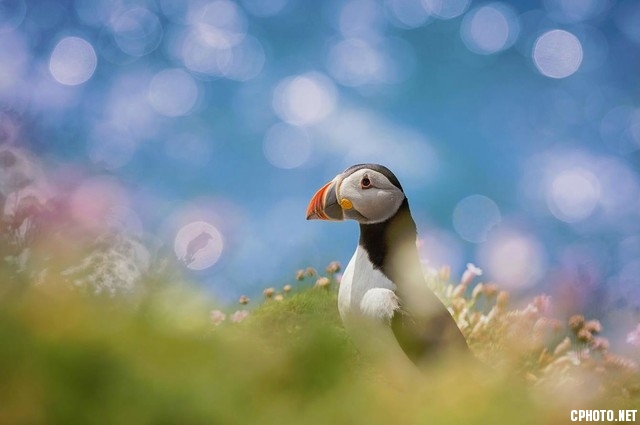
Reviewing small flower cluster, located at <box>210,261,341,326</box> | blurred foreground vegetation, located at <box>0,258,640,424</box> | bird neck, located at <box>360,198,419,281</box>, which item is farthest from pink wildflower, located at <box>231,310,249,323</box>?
blurred foreground vegetation, located at <box>0,258,640,424</box>

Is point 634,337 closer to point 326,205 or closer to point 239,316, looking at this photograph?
point 326,205

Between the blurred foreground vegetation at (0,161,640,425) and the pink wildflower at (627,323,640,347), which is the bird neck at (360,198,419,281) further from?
the blurred foreground vegetation at (0,161,640,425)

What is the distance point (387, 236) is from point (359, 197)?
0.19 metres

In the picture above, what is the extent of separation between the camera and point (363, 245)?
2400mm

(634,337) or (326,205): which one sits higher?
(634,337)

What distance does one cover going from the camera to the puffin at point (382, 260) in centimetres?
220

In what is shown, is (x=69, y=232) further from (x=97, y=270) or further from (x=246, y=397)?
(x=246, y=397)

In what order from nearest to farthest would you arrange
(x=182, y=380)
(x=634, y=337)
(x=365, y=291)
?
(x=182, y=380) → (x=365, y=291) → (x=634, y=337)

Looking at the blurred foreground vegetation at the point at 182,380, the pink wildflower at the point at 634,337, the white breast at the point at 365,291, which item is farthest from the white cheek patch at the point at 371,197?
the blurred foreground vegetation at the point at 182,380

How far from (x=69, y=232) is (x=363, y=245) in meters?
1.49

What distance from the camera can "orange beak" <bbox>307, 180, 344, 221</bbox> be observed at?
233 centimetres

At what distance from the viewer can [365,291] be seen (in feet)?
7.49

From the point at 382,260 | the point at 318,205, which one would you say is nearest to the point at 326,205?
A: the point at 318,205

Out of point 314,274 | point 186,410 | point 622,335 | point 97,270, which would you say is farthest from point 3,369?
point 622,335
